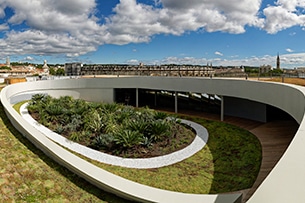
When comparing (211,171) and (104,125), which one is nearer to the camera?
(211,171)

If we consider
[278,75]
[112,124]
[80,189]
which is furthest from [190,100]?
[80,189]

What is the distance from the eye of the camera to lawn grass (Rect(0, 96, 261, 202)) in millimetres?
7305

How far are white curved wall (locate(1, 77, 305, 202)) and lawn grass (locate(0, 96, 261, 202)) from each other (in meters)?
0.40

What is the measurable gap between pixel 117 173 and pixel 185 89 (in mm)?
12028

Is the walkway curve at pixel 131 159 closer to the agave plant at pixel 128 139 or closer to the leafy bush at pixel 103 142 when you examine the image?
the leafy bush at pixel 103 142

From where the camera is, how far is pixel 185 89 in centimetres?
2059

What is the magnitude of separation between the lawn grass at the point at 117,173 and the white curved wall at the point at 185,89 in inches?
15.7

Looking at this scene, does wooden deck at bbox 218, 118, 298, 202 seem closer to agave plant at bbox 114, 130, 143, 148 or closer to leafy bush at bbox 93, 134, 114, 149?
agave plant at bbox 114, 130, 143, 148

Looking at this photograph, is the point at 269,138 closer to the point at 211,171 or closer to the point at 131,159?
the point at 211,171

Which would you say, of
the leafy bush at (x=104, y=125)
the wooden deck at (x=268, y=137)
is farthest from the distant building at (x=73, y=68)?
the wooden deck at (x=268, y=137)

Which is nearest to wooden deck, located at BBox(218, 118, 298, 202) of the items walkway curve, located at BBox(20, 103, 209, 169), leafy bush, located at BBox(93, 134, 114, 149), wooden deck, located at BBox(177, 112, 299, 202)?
wooden deck, located at BBox(177, 112, 299, 202)

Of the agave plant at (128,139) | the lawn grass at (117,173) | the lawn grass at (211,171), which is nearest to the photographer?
the lawn grass at (117,173)

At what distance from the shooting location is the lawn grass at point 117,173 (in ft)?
24.0

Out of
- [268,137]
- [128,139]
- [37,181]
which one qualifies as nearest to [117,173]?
[128,139]
